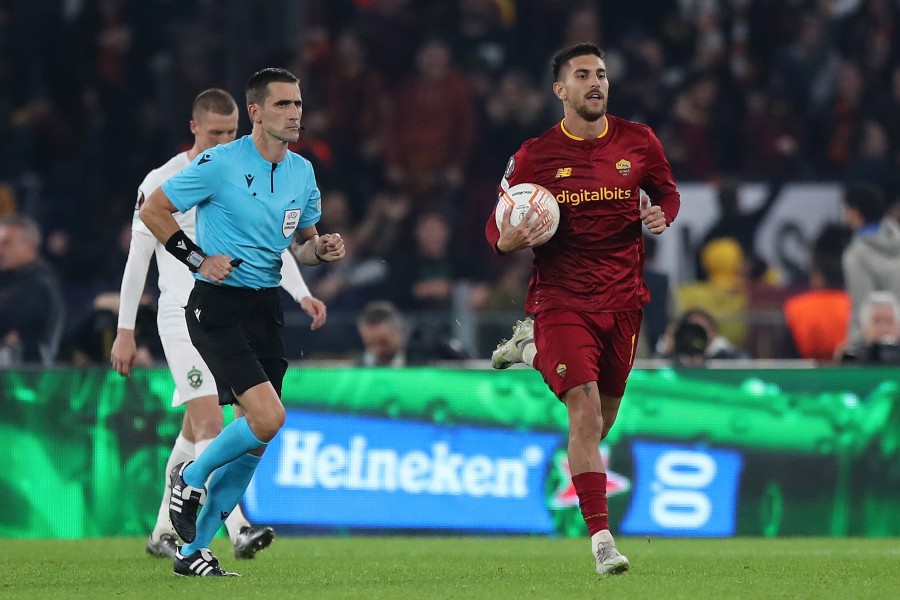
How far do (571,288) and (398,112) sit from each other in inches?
388

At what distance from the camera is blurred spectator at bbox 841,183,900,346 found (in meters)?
12.4

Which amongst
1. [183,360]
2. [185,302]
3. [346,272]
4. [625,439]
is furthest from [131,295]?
[346,272]

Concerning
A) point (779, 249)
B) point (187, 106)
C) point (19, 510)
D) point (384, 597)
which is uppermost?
point (187, 106)

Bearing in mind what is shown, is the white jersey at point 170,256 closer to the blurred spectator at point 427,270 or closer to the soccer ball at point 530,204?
the soccer ball at point 530,204

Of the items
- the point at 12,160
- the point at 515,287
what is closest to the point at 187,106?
the point at 12,160

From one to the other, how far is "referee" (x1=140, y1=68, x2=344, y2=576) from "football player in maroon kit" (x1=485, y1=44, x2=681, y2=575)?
105cm

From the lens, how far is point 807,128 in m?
17.8

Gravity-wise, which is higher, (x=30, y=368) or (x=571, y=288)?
(x=571, y=288)

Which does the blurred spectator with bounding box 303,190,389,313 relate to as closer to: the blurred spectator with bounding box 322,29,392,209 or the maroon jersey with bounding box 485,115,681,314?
the blurred spectator with bounding box 322,29,392,209

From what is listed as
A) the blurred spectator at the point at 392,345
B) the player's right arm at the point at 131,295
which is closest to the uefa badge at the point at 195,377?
the player's right arm at the point at 131,295

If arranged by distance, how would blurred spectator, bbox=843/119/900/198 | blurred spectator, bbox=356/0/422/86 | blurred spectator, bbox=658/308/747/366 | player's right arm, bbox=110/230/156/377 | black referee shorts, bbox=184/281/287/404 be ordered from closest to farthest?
black referee shorts, bbox=184/281/287/404
player's right arm, bbox=110/230/156/377
blurred spectator, bbox=658/308/747/366
blurred spectator, bbox=843/119/900/198
blurred spectator, bbox=356/0/422/86

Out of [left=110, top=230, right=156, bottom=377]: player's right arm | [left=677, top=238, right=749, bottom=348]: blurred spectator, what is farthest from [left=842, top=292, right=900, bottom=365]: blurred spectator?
[left=110, top=230, right=156, bottom=377]: player's right arm

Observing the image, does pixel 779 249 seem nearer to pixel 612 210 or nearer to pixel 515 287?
pixel 515 287

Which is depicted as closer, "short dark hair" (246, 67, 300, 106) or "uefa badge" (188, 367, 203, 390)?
"short dark hair" (246, 67, 300, 106)
